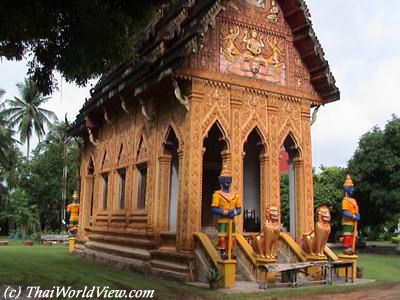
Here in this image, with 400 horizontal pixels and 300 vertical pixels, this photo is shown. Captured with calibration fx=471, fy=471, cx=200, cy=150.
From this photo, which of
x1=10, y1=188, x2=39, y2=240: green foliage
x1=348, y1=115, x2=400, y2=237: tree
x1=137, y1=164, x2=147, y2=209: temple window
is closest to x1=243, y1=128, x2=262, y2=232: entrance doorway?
x1=137, y1=164, x2=147, y2=209: temple window

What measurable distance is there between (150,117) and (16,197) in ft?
108

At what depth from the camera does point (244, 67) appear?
13.3 m

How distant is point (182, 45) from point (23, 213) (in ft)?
→ 110

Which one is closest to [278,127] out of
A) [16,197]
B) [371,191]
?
[371,191]

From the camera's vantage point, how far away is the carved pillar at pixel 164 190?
1274 cm

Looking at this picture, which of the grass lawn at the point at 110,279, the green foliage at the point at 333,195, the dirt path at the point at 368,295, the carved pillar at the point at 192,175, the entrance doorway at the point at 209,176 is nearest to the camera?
the grass lawn at the point at 110,279

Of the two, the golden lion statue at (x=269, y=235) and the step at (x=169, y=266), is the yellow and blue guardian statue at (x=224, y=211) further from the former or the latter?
the step at (x=169, y=266)

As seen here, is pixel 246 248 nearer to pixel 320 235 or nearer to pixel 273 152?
pixel 320 235

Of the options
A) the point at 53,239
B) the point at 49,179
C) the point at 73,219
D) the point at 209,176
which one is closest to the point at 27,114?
the point at 49,179

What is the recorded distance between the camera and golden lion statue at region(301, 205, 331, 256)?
11492 millimetres

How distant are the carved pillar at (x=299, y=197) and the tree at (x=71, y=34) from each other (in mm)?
7000

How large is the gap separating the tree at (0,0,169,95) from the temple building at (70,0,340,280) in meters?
3.06

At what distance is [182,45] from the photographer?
1147 cm

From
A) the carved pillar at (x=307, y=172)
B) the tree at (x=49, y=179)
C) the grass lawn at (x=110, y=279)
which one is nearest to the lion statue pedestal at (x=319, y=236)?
the grass lawn at (x=110, y=279)
